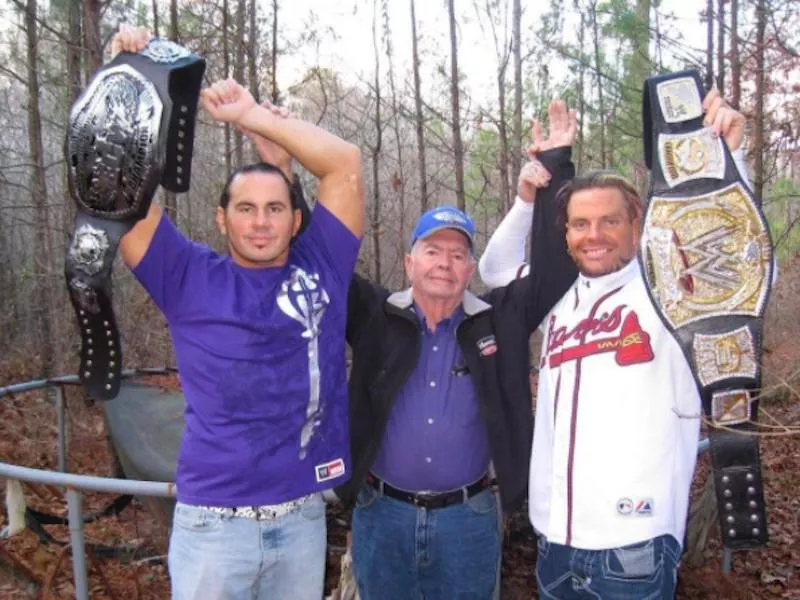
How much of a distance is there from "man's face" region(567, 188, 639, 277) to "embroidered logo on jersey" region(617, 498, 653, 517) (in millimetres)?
642

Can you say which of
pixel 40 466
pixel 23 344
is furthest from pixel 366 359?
pixel 23 344

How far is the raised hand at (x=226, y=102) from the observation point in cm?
229

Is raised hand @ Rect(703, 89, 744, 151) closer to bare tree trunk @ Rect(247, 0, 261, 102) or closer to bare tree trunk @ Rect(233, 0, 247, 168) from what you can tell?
bare tree trunk @ Rect(247, 0, 261, 102)

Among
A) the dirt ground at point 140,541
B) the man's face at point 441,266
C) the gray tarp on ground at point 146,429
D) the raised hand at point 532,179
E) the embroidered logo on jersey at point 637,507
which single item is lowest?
the dirt ground at point 140,541

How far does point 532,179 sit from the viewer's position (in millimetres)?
2479

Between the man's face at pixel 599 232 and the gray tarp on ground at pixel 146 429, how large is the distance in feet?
10.3

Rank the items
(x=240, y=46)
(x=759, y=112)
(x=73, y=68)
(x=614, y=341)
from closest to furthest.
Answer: (x=614, y=341) → (x=759, y=112) → (x=73, y=68) → (x=240, y=46)

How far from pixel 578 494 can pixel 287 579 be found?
0.86 meters

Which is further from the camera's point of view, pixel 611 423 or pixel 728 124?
pixel 728 124

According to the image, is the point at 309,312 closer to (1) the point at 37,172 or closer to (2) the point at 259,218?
(2) the point at 259,218

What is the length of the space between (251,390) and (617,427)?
3.29 ft

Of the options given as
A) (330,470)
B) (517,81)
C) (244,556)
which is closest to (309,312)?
(330,470)

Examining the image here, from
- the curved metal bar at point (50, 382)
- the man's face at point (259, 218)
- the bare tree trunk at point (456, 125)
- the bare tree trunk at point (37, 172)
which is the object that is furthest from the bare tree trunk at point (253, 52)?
the man's face at point (259, 218)

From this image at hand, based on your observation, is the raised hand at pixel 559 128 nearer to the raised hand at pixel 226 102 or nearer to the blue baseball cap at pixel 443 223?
the blue baseball cap at pixel 443 223
